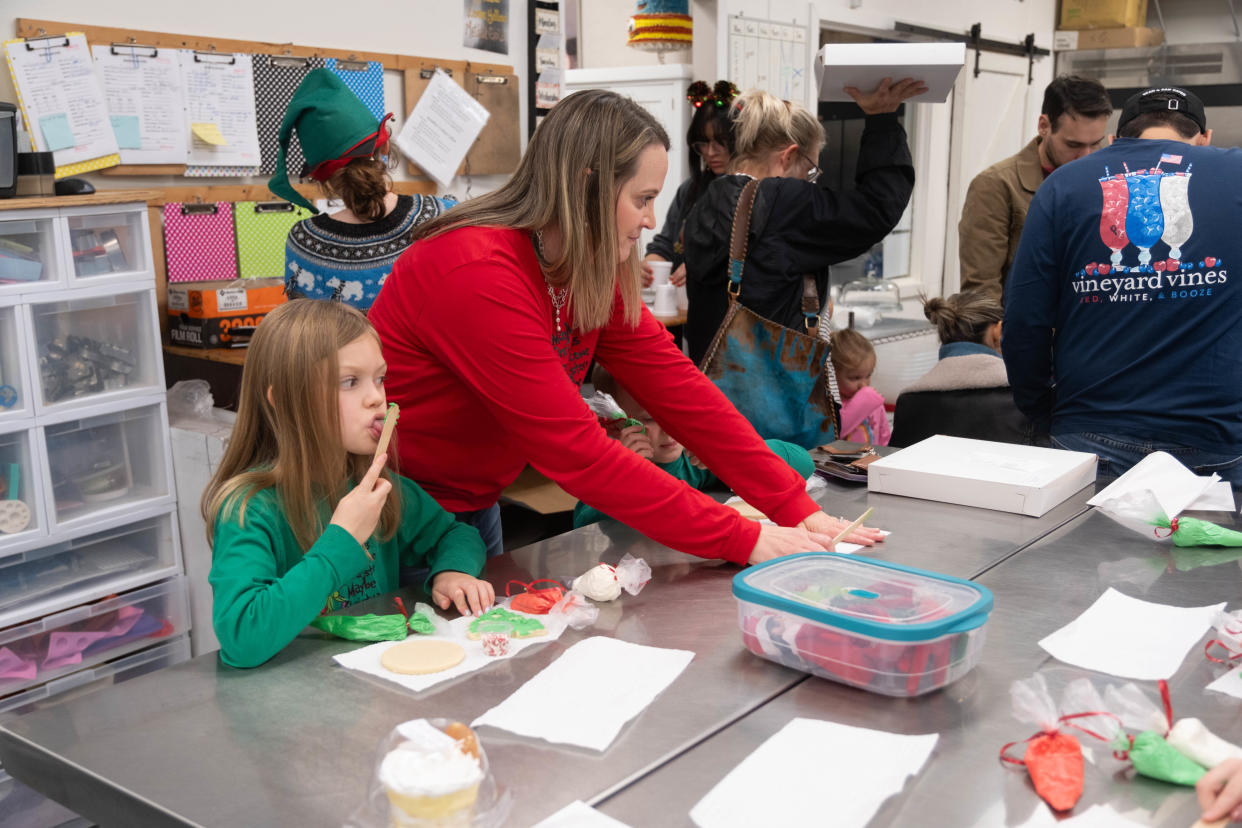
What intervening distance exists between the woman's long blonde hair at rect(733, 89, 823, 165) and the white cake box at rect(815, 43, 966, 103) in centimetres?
18

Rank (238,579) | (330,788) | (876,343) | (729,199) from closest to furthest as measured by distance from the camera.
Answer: (330,788)
(238,579)
(729,199)
(876,343)

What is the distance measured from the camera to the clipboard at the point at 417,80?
356 centimetres

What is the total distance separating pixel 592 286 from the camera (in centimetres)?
163

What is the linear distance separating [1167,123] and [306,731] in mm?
2041

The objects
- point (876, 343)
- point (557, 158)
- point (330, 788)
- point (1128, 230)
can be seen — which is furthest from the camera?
point (876, 343)

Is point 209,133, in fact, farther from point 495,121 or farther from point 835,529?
point 835,529

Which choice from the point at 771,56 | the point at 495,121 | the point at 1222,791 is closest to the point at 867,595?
the point at 1222,791

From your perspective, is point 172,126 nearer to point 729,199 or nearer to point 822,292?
point 729,199

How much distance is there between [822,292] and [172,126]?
5.93ft

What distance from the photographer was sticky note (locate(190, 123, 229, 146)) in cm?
301

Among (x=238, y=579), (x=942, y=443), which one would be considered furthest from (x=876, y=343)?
(x=238, y=579)

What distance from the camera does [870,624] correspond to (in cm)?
120

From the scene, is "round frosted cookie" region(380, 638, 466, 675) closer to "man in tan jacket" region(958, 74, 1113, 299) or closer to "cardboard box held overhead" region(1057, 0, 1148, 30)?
"man in tan jacket" region(958, 74, 1113, 299)

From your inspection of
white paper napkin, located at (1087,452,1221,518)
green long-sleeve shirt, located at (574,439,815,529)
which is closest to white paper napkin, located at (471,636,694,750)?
green long-sleeve shirt, located at (574,439,815,529)
